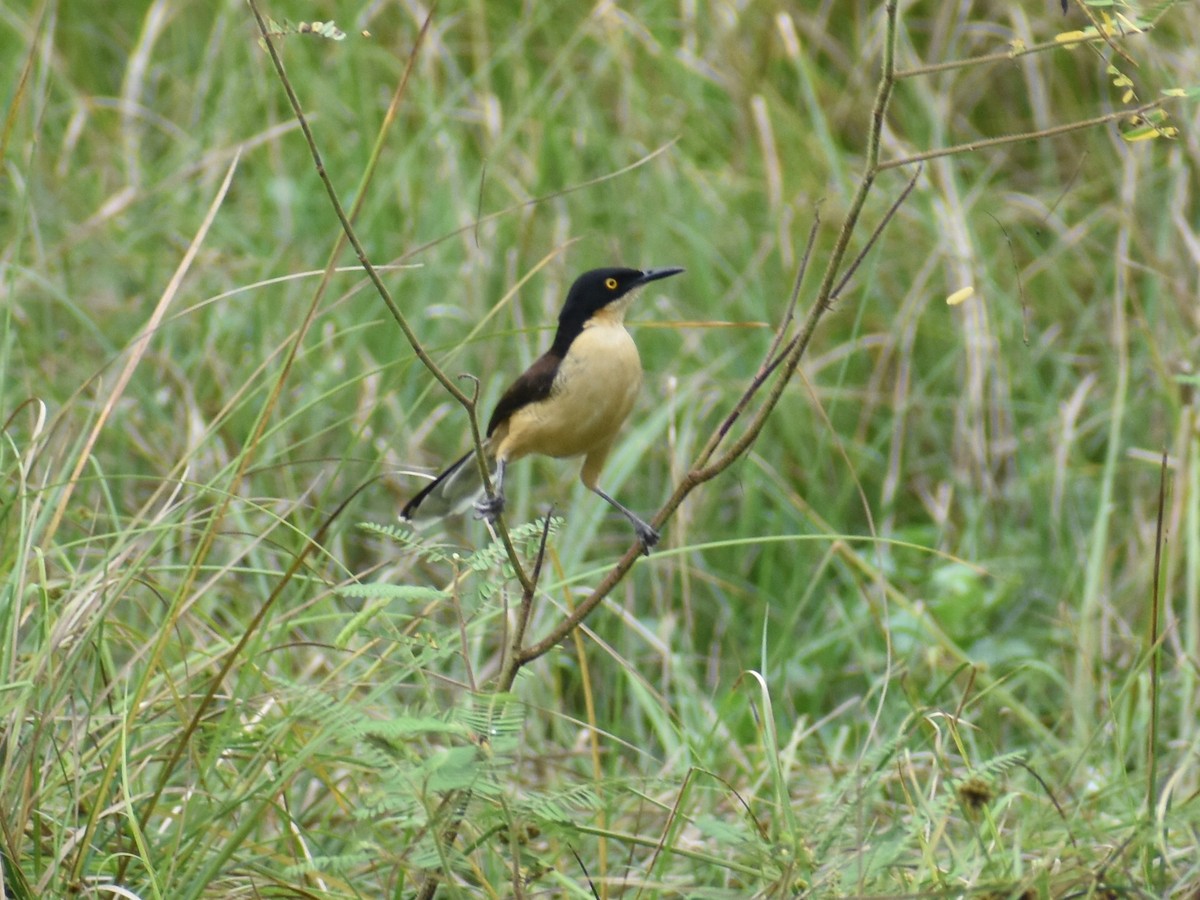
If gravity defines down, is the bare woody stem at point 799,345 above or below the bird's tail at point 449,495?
above

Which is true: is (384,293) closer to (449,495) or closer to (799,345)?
(799,345)

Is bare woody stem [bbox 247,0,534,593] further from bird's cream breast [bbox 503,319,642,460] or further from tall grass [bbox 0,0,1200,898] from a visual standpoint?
bird's cream breast [bbox 503,319,642,460]

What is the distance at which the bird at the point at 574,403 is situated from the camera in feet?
9.97

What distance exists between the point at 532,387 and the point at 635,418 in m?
2.41

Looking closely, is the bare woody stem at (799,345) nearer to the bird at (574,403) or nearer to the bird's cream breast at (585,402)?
the bird at (574,403)

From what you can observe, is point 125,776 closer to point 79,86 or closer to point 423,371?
point 423,371

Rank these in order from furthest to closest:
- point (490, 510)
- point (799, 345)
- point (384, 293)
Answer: point (490, 510) → point (799, 345) → point (384, 293)

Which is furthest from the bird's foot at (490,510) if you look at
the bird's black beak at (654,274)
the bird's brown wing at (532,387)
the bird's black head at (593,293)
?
the bird's black beak at (654,274)

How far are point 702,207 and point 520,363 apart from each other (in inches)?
50.6

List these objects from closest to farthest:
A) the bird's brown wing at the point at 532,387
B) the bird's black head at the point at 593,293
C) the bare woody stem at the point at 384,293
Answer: the bare woody stem at the point at 384,293 < the bird's brown wing at the point at 532,387 < the bird's black head at the point at 593,293

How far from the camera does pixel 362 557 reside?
5.48 meters

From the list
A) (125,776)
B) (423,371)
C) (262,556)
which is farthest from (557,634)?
(423,371)

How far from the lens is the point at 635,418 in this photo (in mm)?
5680

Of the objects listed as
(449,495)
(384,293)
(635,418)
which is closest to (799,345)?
(384,293)
